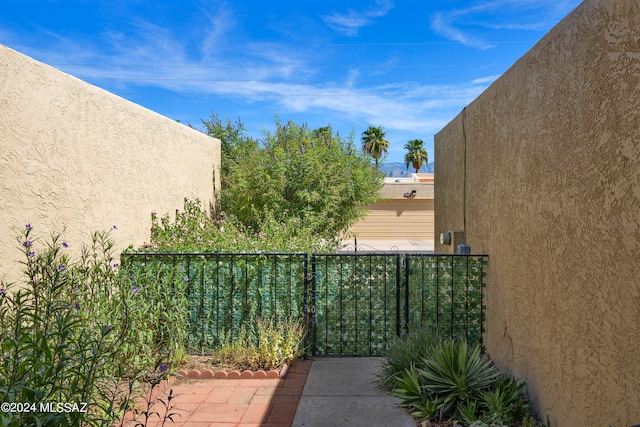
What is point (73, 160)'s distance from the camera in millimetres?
4938

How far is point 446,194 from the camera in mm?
7281

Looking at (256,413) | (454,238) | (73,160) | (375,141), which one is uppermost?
(375,141)

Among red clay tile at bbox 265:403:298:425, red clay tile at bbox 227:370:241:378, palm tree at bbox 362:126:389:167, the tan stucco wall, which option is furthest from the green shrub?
palm tree at bbox 362:126:389:167

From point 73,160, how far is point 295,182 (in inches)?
198

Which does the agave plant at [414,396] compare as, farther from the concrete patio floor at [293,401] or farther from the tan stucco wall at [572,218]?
the tan stucco wall at [572,218]

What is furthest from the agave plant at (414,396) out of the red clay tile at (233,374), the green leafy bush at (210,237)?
the green leafy bush at (210,237)

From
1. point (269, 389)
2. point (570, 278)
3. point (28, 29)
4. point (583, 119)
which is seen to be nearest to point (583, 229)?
point (570, 278)

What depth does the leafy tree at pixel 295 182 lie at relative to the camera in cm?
931

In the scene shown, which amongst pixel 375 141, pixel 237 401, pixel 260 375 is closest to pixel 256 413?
pixel 237 401

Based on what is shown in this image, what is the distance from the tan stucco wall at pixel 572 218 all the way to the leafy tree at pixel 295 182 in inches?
184

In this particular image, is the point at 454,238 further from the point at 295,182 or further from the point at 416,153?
the point at 416,153

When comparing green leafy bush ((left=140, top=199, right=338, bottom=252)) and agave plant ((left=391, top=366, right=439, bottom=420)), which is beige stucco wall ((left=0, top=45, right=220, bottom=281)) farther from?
agave plant ((left=391, top=366, right=439, bottom=420))

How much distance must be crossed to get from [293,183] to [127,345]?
5690mm

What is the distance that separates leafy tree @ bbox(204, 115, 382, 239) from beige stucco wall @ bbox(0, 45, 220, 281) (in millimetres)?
2232
